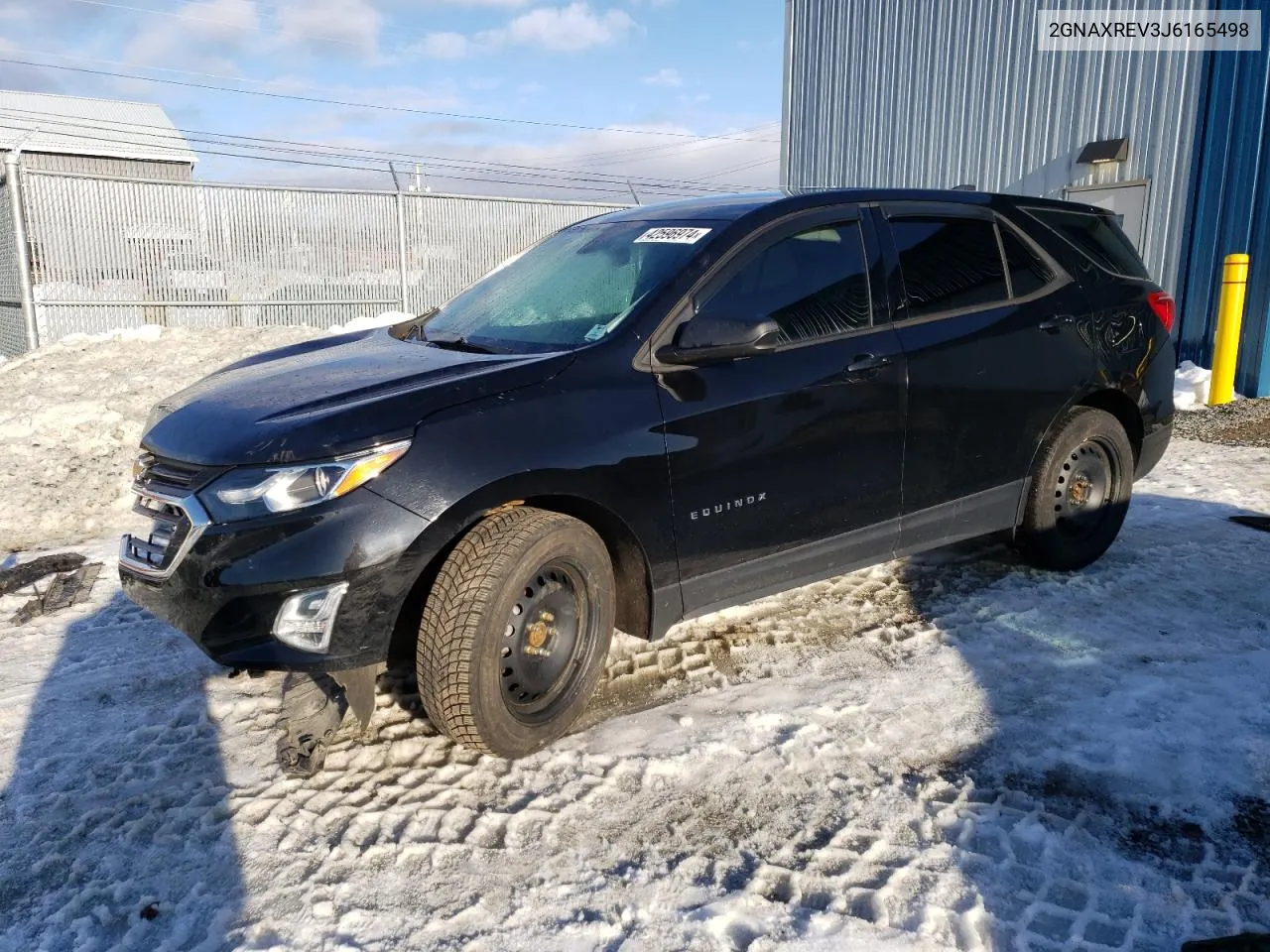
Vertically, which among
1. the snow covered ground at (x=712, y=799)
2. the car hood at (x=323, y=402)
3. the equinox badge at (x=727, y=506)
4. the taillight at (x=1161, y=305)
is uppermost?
the taillight at (x=1161, y=305)

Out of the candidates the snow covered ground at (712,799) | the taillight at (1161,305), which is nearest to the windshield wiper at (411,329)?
the snow covered ground at (712,799)

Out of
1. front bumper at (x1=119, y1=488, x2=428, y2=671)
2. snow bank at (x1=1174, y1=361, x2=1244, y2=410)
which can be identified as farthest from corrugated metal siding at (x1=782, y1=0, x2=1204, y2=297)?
front bumper at (x1=119, y1=488, x2=428, y2=671)

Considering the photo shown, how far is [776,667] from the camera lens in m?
3.81

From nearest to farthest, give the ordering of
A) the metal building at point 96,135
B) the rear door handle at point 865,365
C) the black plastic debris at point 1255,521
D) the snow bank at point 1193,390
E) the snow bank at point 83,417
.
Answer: the rear door handle at point 865,365 < the black plastic debris at point 1255,521 < the snow bank at point 83,417 < the snow bank at point 1193,390 < the metal building at point 96,135

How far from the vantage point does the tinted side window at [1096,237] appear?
4629 mm

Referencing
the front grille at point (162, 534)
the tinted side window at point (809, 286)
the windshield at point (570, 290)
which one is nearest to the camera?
the front grille at point (162, 534)

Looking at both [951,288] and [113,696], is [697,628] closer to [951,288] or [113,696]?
[951,288]

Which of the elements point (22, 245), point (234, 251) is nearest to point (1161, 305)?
point (234, 251)

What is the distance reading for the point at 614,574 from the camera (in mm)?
3377

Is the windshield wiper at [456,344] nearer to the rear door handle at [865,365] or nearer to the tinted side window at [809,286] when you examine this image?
the tinted side window at [809,286]

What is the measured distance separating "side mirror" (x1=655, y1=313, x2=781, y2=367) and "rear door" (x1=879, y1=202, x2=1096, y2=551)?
0.90 metres

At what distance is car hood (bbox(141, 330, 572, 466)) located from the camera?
275cm

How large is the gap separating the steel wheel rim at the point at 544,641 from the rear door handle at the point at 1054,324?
2587 mm

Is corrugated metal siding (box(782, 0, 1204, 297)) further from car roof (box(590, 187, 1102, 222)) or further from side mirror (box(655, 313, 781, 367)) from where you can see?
side mirror (box(655, 313, 781, 367))
